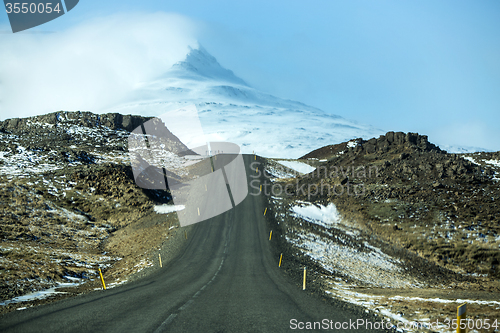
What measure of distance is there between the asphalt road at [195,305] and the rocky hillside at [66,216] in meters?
4.70

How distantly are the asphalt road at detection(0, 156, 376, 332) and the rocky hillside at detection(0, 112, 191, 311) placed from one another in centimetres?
470

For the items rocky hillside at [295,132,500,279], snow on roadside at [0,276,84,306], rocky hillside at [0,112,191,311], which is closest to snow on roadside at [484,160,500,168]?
rocky hillside at [295,132,500,279]

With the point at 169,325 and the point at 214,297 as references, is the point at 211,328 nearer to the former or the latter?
the point at 169,325

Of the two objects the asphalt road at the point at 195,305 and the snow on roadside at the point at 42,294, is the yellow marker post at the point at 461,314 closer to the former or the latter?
the asphalt road at the point at 195,305

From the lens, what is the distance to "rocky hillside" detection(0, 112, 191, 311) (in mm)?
19353

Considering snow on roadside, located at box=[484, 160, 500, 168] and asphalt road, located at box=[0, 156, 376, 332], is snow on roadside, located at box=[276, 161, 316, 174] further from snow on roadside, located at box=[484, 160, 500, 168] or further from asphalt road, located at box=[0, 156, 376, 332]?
asphalt road, located at box=[0, 156, 376, 332]

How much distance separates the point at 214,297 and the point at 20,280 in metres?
11.6

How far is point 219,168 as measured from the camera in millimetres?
48344

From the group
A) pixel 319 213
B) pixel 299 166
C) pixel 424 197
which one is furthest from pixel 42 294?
pixel 299 166

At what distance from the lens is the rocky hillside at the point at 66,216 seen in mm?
19353

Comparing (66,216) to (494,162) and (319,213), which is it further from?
(494,162)

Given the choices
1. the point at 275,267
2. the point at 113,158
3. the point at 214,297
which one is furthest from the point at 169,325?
the point at 113,158

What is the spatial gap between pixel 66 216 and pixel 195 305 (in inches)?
989

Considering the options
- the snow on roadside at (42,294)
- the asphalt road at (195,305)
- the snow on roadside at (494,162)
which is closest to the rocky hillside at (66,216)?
the snow on roadside at (42,294)
